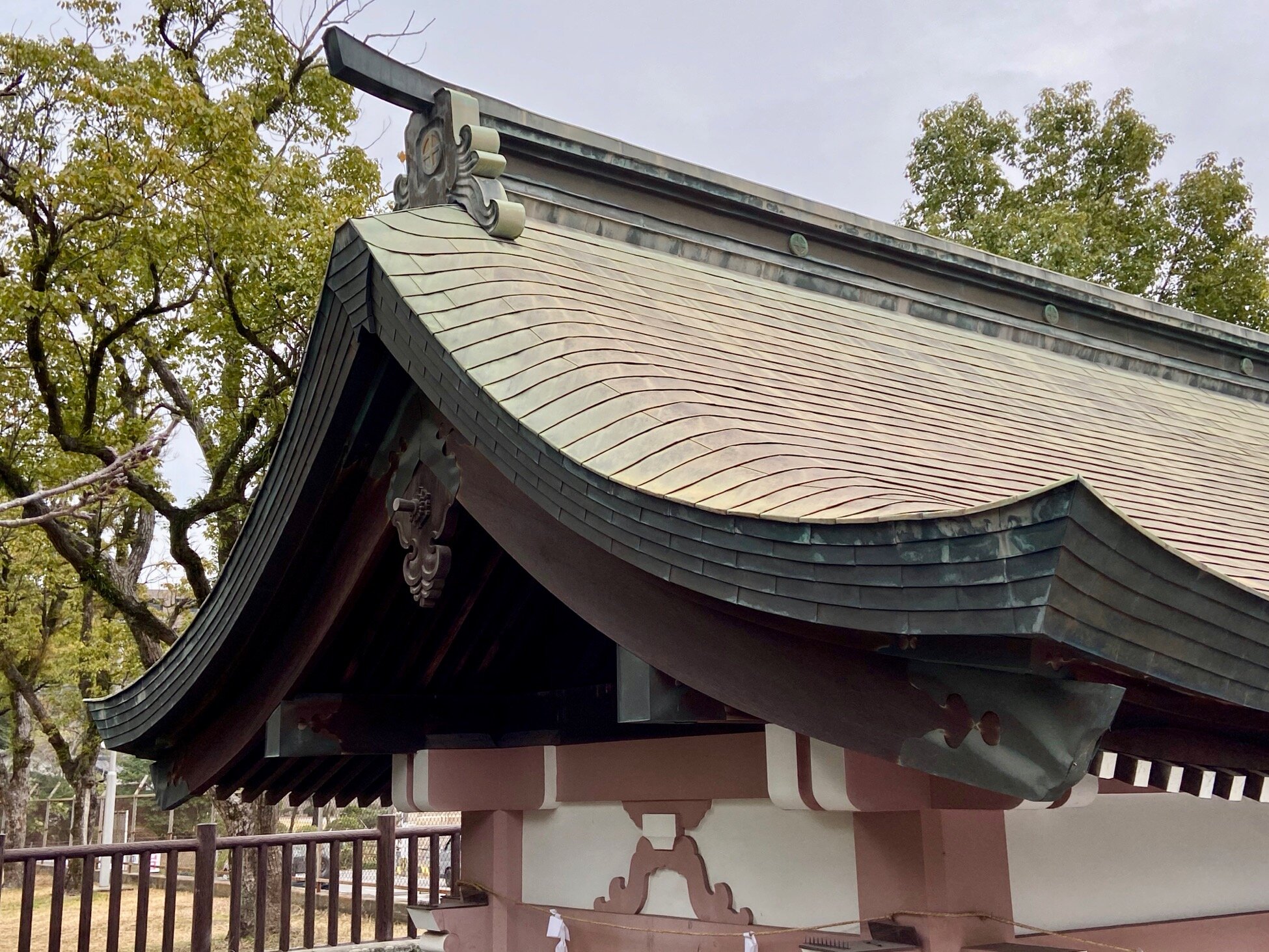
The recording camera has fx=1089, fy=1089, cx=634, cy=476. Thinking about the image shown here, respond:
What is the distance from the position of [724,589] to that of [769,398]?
988mm

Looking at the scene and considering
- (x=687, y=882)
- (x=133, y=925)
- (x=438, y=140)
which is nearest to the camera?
(x=687, y=882)

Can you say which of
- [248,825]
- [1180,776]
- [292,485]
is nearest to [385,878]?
[292,485]

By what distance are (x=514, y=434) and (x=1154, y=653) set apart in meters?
1.34

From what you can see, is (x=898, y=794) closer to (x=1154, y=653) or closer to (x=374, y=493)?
(x=1154, y=653)

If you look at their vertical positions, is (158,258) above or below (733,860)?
above

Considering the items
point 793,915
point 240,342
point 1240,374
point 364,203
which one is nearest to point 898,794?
point 793,915

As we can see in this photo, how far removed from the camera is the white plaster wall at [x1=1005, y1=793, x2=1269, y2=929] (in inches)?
120

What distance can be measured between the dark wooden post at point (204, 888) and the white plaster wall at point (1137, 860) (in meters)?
4.09

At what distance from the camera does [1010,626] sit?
1512mm

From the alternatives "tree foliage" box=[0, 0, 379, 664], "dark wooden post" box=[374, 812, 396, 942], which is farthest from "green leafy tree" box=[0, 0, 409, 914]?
"dark wooden post" box=[374, 812, 396, 942]

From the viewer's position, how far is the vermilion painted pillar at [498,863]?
4320 millimetres

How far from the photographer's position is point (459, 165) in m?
3.52

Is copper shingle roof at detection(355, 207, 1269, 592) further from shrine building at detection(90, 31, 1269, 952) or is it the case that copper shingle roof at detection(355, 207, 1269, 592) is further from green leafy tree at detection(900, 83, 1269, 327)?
green leafy tree at detection(900, 83, 1269, 327)

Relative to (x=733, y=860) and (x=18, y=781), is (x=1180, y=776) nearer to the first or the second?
(x=733, y=860)
